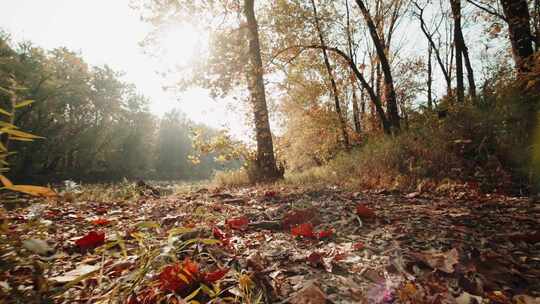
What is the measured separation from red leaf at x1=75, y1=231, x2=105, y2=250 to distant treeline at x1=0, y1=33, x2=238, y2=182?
585 inches

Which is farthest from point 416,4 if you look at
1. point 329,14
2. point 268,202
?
point 268,202

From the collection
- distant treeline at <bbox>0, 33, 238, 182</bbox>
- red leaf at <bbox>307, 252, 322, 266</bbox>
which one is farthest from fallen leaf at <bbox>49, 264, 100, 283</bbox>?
distant treeline at <bbox>0, 33, 238, 182</bbox>

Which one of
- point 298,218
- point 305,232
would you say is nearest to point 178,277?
point 305,232

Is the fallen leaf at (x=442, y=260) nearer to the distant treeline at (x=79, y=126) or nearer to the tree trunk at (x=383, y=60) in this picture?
the tree trunk at (x=383, y=60)

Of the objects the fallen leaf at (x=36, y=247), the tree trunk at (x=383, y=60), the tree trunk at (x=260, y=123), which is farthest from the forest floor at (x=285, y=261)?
the tree trunk at (x=383, y=60)

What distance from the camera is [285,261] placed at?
1.34 metres

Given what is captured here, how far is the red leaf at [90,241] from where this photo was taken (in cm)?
132

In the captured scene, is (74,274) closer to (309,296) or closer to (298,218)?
(309,296)

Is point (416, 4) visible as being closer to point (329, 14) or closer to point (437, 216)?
point (329, 14)

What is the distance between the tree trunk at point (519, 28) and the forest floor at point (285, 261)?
4.77 meters

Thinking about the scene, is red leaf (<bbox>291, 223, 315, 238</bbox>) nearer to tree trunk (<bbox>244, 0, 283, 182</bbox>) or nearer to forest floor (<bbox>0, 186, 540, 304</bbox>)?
forest floor (<bbox>0, 186, 540, 304</bbox>)

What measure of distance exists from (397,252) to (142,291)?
4.00 feet

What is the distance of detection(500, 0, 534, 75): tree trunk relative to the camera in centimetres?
498

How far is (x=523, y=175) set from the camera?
322 centimetres
